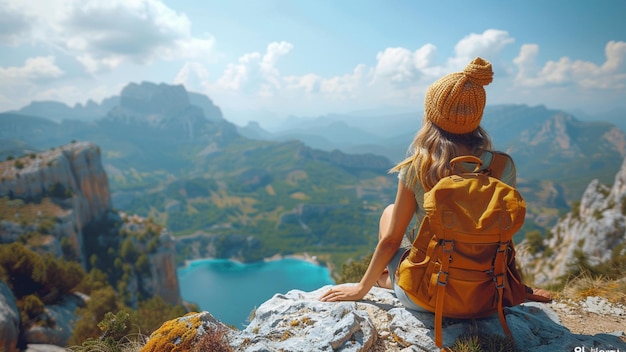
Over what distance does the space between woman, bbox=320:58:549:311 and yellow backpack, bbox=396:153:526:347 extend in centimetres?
15

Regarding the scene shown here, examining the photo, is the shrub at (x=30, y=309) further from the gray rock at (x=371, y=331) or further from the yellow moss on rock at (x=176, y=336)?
the gray rock at (x=371, y=331)

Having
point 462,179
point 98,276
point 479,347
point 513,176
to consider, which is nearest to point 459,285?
point 479,347

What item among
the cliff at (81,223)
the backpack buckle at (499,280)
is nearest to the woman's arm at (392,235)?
the backpack buckle at (499,280)

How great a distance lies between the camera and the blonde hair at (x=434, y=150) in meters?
3.17

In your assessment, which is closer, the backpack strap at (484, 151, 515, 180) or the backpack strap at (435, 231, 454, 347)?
the backpack strap at (435, 231, 454, 347)

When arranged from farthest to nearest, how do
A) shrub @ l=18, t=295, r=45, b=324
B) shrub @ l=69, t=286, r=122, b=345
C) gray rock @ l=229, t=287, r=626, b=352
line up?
shrub @ l=69, t=286, r=122, b=345, shrub @ l=18, t=295, r=45, b=324, gray rock @ l=229, t=287, r=626, b=352

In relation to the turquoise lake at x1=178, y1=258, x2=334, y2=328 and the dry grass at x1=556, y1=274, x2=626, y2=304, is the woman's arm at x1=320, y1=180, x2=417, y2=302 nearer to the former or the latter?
the dry grass at x1=556, y1=274, x2=626, y2=304

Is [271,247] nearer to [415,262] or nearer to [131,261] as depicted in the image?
[131,261]

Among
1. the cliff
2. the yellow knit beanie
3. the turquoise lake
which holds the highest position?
the yellow knit beanie

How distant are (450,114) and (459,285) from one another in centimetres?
166

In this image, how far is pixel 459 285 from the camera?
311 cm

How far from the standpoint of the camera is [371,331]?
11.8ft

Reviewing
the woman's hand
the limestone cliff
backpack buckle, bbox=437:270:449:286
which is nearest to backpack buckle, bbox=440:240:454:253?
backpack buckle, bbox=437:270:449:286

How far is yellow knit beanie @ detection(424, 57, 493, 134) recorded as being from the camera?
10.3 feet
